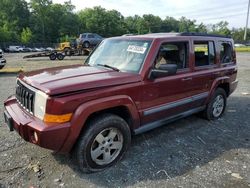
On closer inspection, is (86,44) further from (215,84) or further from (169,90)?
(169,90)

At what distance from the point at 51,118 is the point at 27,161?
1.18 metres

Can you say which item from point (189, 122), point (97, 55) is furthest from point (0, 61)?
point (189, 122)

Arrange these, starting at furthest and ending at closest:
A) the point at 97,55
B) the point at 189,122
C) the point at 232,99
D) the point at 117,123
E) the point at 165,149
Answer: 1. the point at 232,99
2. the point at 189,122
3. the point at 97,55
4. the point at 165,149
5. the point at 117,123

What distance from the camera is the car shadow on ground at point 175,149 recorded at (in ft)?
11.5

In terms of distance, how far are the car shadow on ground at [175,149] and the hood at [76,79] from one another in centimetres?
121

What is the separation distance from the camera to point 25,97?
11.7 ft

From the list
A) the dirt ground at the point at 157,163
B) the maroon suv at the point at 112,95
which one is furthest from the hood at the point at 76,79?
the dirt ground at the point at 157,163

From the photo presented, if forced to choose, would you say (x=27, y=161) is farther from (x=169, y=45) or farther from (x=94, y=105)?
(x=169, y=45)

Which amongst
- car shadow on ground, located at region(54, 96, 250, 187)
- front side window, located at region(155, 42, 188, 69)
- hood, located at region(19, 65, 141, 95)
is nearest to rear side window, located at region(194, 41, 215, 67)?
front side window, located at region(155, 42, 188, 69)

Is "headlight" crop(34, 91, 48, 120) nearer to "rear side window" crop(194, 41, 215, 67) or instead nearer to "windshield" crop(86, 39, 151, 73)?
"windshield" crop(86, 39, 151, 73)

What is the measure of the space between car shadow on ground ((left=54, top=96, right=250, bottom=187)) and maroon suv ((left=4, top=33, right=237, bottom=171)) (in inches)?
10.0

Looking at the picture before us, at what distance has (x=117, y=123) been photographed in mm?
3619

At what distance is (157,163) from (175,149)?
58cm

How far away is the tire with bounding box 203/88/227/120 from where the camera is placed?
5.53 meters
